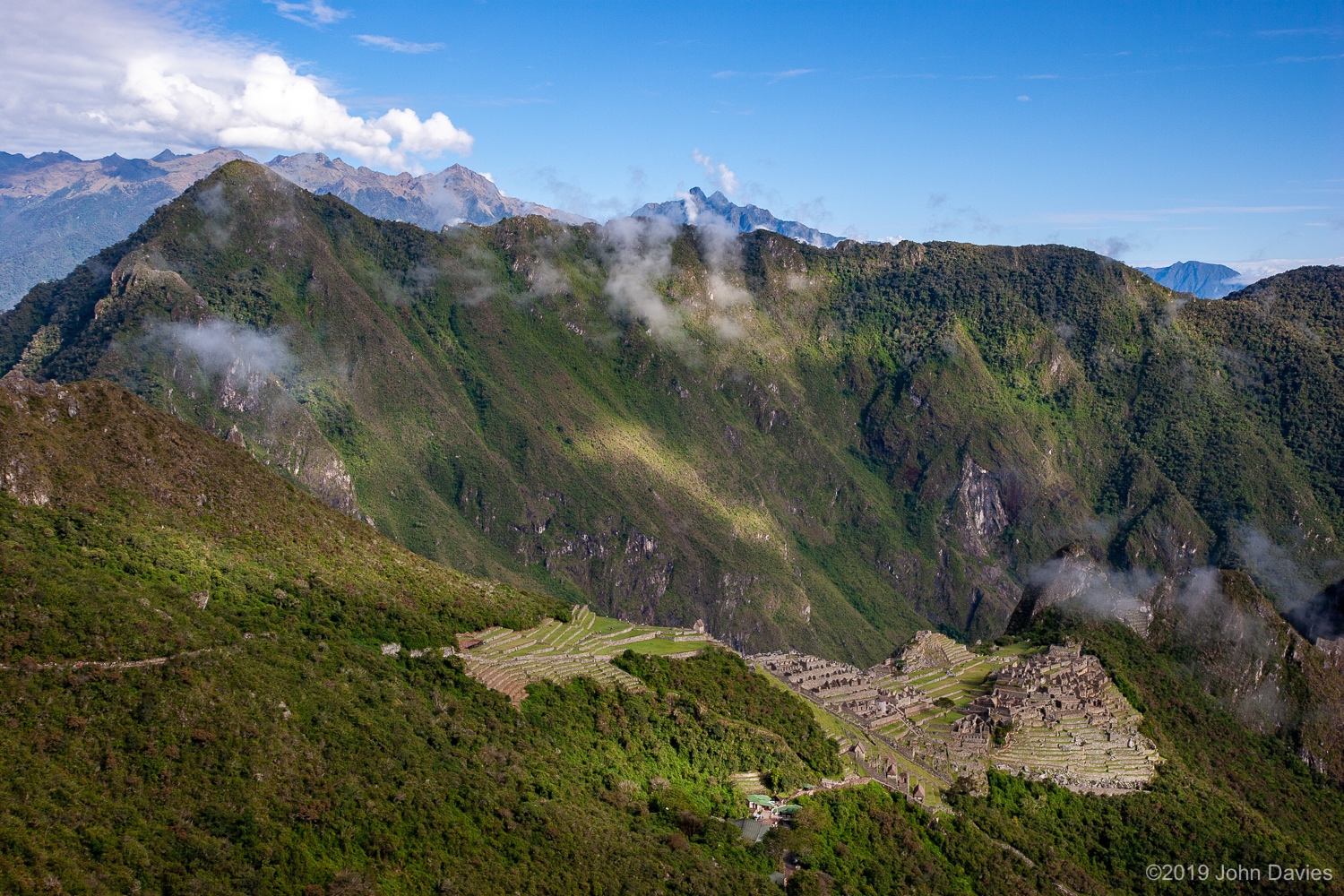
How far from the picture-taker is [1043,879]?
78125mm

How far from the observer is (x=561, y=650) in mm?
89250

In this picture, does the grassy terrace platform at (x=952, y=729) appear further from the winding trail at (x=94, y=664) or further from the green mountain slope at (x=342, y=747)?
the winding trail at (x=94, y=664)

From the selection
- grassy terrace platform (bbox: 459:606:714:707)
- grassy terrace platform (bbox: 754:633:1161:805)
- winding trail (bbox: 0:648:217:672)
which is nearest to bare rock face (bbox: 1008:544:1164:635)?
grassy terrace platform (bbox: 754:633:1161:805)

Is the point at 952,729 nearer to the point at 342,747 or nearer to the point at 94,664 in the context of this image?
the point at 342,747

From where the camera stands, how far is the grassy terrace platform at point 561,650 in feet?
262

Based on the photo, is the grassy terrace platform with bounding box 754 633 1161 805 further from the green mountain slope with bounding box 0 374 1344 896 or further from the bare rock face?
the bare rock face

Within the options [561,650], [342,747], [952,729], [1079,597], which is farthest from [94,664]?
[1079,597]

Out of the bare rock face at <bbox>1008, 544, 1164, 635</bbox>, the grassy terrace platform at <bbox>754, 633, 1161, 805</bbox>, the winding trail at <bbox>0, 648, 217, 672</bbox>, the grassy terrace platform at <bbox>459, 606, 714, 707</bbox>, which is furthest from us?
the bare rock face at <bbox>1008, 544, 1164, 635</bbox>

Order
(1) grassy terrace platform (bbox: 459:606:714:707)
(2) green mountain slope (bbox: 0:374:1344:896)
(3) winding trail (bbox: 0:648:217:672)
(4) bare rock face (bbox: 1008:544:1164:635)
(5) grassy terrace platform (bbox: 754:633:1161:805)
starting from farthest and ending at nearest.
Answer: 1. (4) bare rock face (bbox: 1008:544:1164:635)
2. (5) grassy terrace platform (bbox: 754:633:1161:805)
3. (1) grassy terrace platform (bbox: 459:606:714:707)
4. (3) winding trail (bbox: 0:648:217:672)
5. (2) green mountain slope (bbox: 0:374:1344:896)

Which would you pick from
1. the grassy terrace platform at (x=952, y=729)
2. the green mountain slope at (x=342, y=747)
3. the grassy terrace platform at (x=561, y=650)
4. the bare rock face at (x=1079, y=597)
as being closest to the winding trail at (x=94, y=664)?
the green mountain slope at (x=342, y=747)

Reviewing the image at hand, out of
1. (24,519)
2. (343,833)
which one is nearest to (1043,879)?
(343,833)

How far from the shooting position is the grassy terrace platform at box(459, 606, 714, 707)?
79938mm

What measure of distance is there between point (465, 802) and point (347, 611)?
77.8 feet

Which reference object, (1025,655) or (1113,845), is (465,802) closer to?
(1113,845)
